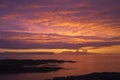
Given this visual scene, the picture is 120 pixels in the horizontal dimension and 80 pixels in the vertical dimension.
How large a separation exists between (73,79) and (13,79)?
40.7 feet

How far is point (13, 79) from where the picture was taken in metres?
38.5

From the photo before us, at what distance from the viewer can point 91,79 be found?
29.2m

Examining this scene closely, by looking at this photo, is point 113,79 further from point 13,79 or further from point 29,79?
point 13,79

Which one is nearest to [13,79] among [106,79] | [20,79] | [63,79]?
[20,79]

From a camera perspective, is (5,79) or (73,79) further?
(5,79)

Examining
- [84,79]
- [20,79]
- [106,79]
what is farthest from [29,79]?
[106,79]

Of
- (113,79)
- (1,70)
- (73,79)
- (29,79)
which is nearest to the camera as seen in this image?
(113,79)

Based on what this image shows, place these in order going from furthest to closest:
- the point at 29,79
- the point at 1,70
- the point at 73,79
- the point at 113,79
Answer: the point at 1,70, the point at 29,79, the point at 73,79, the point at 113,79

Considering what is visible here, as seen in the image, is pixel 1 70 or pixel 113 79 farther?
pixel 1 70

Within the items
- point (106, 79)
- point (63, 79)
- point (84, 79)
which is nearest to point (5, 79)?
point (63, 79)

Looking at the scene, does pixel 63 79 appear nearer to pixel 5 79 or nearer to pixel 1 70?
pixel 5 79

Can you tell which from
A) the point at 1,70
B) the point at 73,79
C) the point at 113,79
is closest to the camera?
the point at 113,79

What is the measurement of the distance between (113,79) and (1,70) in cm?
2932

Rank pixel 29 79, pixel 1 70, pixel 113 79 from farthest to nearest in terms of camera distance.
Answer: pixel 1 70 → pixel 29 79 → pixel 113 79
